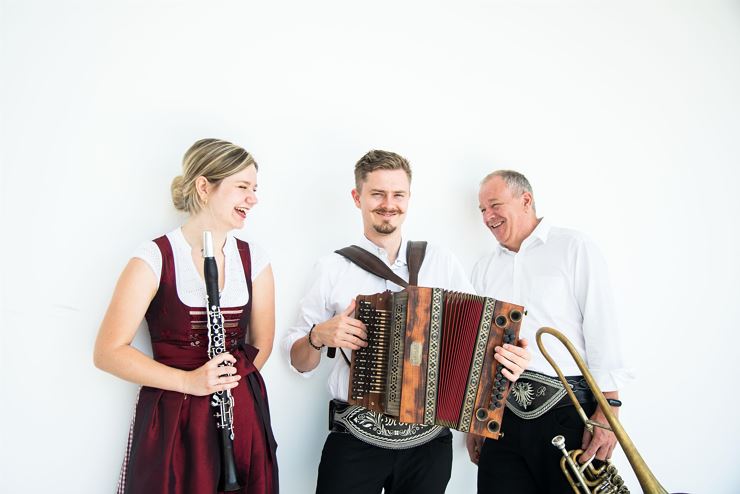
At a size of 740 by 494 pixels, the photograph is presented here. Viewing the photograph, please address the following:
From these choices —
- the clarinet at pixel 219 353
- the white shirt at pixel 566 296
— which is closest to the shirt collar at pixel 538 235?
the white shirt at pixel 566 296

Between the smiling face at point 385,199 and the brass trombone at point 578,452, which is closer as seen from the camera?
the brass trombone at point 578,452

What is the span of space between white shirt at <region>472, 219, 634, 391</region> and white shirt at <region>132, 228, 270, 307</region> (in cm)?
107

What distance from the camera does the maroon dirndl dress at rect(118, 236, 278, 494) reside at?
5.12 feet

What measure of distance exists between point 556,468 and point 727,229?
2058mm

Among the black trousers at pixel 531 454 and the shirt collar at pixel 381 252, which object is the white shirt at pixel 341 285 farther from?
the black trousers at pixel 531 454

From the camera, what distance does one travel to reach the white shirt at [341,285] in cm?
194

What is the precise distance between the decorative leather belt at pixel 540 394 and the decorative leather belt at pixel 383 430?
391mm

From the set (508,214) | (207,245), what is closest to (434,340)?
(207,245)

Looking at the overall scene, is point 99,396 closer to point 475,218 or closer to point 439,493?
point 439,493

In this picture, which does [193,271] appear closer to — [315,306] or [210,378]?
[210,378]

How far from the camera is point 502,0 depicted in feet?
8.79

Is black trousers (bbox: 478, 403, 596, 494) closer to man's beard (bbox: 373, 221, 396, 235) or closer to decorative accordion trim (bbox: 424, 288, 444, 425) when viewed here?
decorative accordion trim (bbox: 424, 288, 444, 425)

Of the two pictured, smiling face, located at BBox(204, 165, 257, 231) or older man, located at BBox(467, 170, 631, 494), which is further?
older man, located at BBox(467, 170, 631, 494)

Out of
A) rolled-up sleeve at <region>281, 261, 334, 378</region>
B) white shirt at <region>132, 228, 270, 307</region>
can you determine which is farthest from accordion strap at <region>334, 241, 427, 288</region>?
white shirt at <region>132, 228, 270, 307</region>
